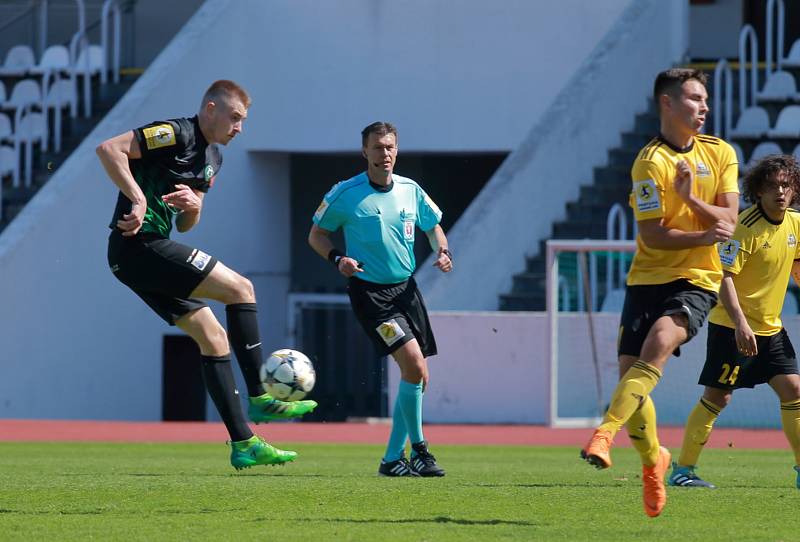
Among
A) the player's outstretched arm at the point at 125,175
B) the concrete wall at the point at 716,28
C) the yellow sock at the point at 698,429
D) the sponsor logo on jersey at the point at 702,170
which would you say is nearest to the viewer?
the sponsor logo on jersey at the point at 702,170

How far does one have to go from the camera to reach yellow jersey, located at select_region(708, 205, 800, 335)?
8.32 m

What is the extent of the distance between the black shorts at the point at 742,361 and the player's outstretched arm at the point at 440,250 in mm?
1713

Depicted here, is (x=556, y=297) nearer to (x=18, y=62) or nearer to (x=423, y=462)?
(x=423, y=462)

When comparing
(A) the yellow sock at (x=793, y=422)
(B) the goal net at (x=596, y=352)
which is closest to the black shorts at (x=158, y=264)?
(A) the yellow sock at (x=793, y=422)

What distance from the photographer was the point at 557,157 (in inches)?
781

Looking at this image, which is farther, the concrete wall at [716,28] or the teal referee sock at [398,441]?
the concrete wall at [716,28]

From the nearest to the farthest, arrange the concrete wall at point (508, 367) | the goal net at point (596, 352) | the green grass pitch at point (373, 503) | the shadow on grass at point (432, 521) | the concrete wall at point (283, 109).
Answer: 1. the green grass pitch at point (373, 503)
2. the shadow on grass at point (432, 521)
3. the goal net at point (596, 352)
4. the concrete wall at point (508, 367)
5. the concrete wall at point (283, 109)

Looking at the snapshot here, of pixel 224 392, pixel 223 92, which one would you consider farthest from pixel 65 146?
pixel 224 392

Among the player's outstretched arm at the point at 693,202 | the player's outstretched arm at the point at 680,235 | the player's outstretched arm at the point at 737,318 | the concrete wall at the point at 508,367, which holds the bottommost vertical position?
the concrete wall at the point at 508,367

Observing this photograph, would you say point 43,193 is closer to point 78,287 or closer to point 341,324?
point 78,287

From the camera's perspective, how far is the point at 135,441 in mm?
14727

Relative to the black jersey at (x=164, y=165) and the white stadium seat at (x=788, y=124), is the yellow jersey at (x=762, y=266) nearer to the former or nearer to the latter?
the black jersey at (x=164, y=165)

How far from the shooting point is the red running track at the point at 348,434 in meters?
14.6

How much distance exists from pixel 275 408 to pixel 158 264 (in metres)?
0.95
